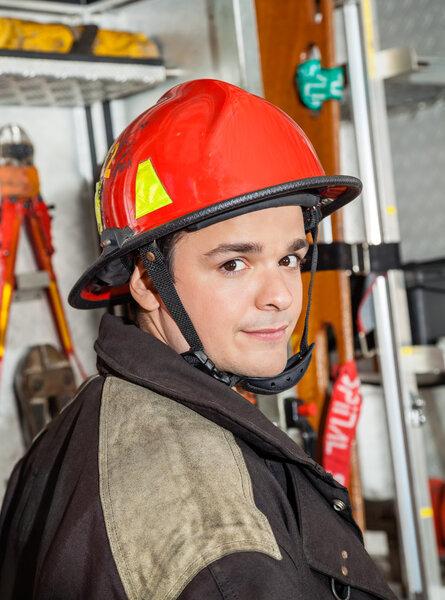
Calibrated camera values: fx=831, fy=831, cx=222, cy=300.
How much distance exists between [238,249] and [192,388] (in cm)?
28

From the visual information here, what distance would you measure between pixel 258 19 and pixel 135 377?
1453 millimetres

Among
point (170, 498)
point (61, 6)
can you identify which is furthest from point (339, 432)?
point (61, 6)

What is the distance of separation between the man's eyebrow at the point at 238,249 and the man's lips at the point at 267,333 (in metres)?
0.14

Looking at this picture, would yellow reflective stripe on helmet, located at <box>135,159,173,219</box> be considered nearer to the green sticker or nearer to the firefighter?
the firefighter

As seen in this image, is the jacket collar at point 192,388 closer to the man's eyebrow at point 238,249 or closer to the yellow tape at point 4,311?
the man's eyebrow at point 238,249

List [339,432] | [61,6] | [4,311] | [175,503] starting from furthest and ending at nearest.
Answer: [61,6]
[4,311]
[339,432]
[175,503]

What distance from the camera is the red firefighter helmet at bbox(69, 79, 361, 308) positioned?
4.85ft

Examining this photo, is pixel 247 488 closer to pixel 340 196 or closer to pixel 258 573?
pixel 258 573

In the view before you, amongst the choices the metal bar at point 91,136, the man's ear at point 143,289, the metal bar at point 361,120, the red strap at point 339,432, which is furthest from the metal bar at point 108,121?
the man's ear at point 143,289

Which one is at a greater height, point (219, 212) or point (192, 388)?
point (219, 212)

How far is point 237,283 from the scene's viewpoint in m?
1.49

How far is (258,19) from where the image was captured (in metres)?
2.43

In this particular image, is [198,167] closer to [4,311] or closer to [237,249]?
[237,249]

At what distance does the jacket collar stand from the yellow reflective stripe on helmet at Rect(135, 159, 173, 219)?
0.75 feet
